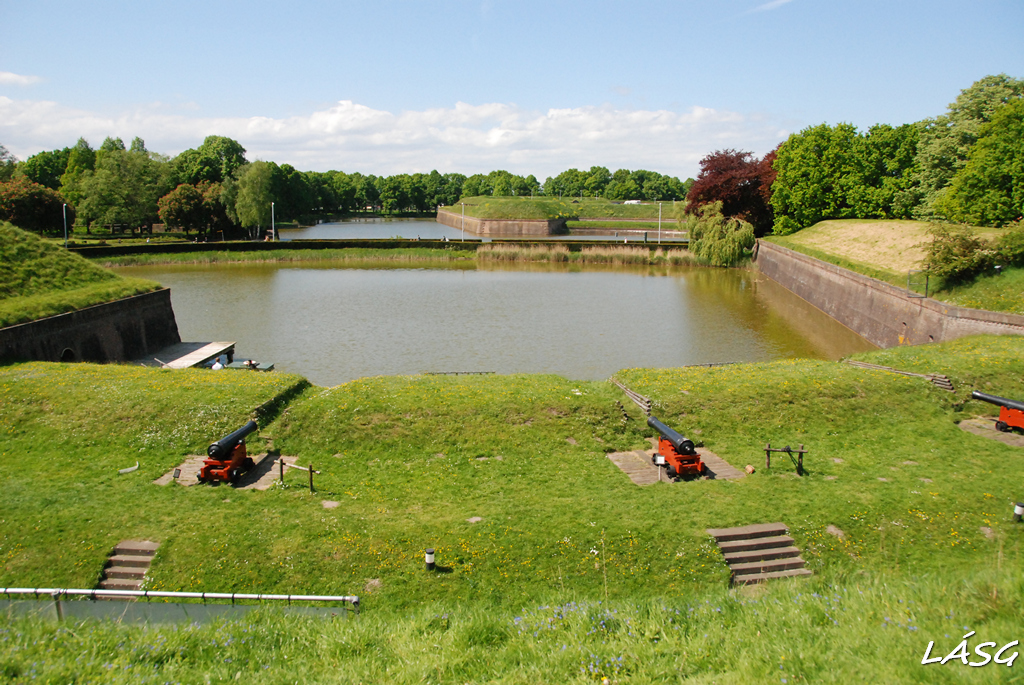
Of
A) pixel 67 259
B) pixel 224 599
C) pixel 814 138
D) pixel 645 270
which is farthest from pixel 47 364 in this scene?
pixel 814 138

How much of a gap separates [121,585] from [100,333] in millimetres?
15962

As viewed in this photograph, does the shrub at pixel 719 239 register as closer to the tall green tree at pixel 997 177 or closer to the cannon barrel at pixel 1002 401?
the tall green tree at pixel 997 177

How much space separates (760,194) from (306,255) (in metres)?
40.8

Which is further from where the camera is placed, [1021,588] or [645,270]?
[645,270]

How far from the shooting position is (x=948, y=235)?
24359 mm

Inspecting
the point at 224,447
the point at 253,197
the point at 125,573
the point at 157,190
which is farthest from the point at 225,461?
the point at 157,190

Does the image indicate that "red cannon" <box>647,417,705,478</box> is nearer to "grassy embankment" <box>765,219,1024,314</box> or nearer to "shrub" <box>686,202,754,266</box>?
"grassy embankment" <box>765,219,1024,314</box>

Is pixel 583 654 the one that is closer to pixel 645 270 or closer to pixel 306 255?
pixel 645 270

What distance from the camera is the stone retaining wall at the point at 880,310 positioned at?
856 inches

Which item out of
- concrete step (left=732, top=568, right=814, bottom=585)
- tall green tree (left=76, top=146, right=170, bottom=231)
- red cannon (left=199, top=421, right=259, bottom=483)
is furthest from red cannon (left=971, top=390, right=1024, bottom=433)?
tall green tree (left=76, top=146, right=170, bottom=231)

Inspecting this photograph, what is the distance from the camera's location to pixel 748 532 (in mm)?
9320

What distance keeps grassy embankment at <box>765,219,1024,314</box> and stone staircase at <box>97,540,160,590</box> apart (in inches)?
1025

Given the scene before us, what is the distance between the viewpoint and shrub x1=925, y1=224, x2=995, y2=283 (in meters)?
23.9

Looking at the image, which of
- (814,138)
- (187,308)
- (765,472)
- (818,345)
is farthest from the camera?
(814,138)
